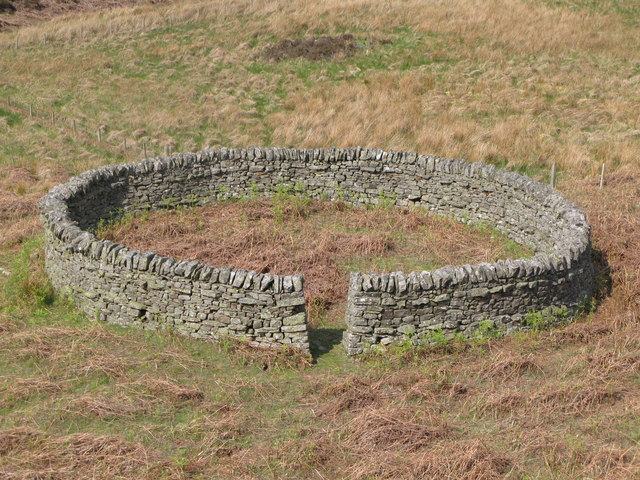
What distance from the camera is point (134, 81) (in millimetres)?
32500

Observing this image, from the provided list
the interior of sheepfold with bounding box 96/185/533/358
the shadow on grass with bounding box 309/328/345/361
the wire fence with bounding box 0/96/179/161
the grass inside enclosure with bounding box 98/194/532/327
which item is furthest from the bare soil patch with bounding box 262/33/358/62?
the shadow on grass with bounding box 309/328/345/361

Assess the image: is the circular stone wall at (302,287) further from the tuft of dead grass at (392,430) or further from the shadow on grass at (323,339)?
the tuft of dead grass at (392,430)

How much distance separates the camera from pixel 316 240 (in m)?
16.0

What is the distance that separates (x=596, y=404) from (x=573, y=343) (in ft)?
6.88

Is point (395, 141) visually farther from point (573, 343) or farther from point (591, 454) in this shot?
point (591, 454)

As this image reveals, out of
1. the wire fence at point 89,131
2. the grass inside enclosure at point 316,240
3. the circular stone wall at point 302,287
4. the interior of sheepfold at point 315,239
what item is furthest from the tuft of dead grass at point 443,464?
the wire fence at point 89,131

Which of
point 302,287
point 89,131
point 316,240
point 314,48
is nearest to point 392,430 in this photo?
point 302,287

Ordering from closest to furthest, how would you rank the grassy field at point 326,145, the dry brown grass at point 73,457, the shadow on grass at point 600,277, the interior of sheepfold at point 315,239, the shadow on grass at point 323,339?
1. the dry brown grass at point 73,457
2. the grassy field at point 326,145
3. the shadow on grass at point 323,339
4. the shadow on grass at point 600,277
5. the interior of sheepfold at point 315,239

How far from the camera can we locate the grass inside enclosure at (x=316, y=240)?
569 inches

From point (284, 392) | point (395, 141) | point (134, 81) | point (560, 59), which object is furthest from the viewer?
point (134, 81)

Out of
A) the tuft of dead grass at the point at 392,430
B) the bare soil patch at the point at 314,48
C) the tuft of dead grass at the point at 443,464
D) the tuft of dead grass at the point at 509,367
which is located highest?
the bare soil patch at the point at 314,48

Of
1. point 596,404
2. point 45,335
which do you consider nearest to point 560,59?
point 596,404

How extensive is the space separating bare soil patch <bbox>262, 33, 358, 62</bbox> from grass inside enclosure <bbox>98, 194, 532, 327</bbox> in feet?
51.9

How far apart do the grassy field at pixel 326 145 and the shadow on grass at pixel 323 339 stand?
0.06 meters
